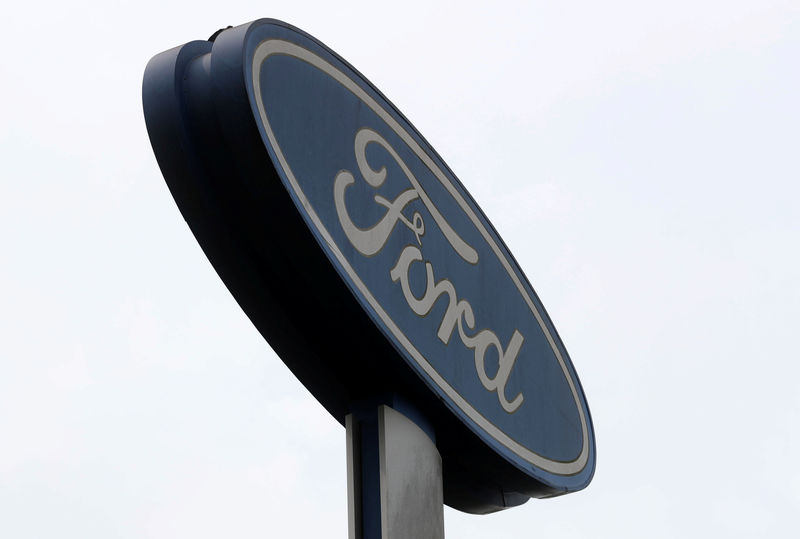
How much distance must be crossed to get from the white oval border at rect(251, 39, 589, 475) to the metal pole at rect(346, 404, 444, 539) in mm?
292

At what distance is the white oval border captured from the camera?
5.68 meters

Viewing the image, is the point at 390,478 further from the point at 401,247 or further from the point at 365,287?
the point at 401,247

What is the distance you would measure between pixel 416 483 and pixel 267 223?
1469 millimetres

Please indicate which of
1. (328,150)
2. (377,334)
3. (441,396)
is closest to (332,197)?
(328,150)

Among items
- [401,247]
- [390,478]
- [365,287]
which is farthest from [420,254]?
[390,478]

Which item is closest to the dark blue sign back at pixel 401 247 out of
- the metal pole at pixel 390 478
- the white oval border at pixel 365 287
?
the white oval border at pixel 365 287

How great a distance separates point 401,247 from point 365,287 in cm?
52

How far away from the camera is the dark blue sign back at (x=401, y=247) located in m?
5.67

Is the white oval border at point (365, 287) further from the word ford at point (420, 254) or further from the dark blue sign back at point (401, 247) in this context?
the word ford at point (420, 254)

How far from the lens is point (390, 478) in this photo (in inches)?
242

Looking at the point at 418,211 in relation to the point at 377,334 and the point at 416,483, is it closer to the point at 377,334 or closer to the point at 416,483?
the point at 377,334

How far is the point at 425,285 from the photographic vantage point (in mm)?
6625

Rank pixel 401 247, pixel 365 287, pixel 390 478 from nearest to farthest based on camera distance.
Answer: pixel 365 287 → pixel 390 478 → pixel 401 247

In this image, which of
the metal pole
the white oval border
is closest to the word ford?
the white oval border
